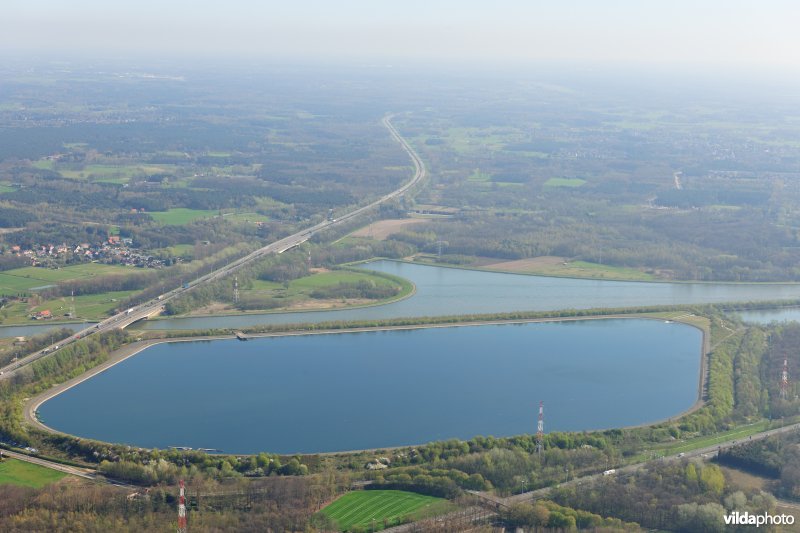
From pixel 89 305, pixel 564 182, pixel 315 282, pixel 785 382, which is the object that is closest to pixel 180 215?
pixel 315 282

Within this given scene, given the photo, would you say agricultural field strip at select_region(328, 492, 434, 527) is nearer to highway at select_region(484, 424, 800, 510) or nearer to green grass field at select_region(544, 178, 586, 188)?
highway at select_region(484, 424, 800, 510)

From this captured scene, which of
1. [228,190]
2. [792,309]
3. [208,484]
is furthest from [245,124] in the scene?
[208,484]

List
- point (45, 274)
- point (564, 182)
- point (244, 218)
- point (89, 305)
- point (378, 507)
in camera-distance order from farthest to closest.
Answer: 1. point (564, 182)
2. point (244, 218)
3. point (45, 274)
4. point (89, 305)
5. point (378, 507)

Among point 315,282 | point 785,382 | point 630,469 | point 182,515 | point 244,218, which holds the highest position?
point 244,218

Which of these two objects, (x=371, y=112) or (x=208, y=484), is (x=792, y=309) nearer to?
(x=208, y=484)

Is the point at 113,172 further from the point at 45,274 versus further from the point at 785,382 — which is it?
the point at 785,382

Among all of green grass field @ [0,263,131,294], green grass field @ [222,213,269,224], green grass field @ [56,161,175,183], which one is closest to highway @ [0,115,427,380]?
green grass field @ [222,213,269,224]

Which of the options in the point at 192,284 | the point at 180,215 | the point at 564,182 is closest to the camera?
the point at 192,284
